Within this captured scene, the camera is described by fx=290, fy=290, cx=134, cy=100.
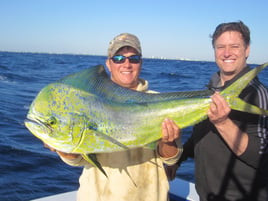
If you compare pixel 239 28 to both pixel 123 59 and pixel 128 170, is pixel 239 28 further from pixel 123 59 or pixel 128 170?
pixel 128 170

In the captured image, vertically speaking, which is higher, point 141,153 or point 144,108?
point 144,108

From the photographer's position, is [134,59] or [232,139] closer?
[232,139]

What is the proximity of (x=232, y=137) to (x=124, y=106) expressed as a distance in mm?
983

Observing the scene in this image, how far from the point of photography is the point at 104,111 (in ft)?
7.97

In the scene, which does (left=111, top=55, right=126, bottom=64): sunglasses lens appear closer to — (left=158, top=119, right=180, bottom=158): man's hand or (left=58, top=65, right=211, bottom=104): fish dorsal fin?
(left=58, top=65, right=211, bottom=104): fish dorsal fin

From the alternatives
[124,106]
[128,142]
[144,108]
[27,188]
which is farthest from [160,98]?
[27,188]

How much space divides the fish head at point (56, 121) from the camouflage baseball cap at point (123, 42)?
85 cm

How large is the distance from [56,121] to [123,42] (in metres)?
1.12

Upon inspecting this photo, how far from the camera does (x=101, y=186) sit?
276cm

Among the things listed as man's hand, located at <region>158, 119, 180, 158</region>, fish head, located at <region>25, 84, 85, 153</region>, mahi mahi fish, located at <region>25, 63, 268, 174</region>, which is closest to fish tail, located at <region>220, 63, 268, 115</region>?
mahi mahi fish, located at <region>25, 63, 268, 174</region>

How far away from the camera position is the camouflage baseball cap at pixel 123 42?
294 cm

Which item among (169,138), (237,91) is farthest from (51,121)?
(237,91)

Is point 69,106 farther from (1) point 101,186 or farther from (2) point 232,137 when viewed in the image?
(2) point 232,137

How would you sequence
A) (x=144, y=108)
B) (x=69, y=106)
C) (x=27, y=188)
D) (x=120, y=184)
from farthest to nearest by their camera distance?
(x=27, y=188) → (x=120, y=184) → (x=144, y=108) → (x=69, y=106)
